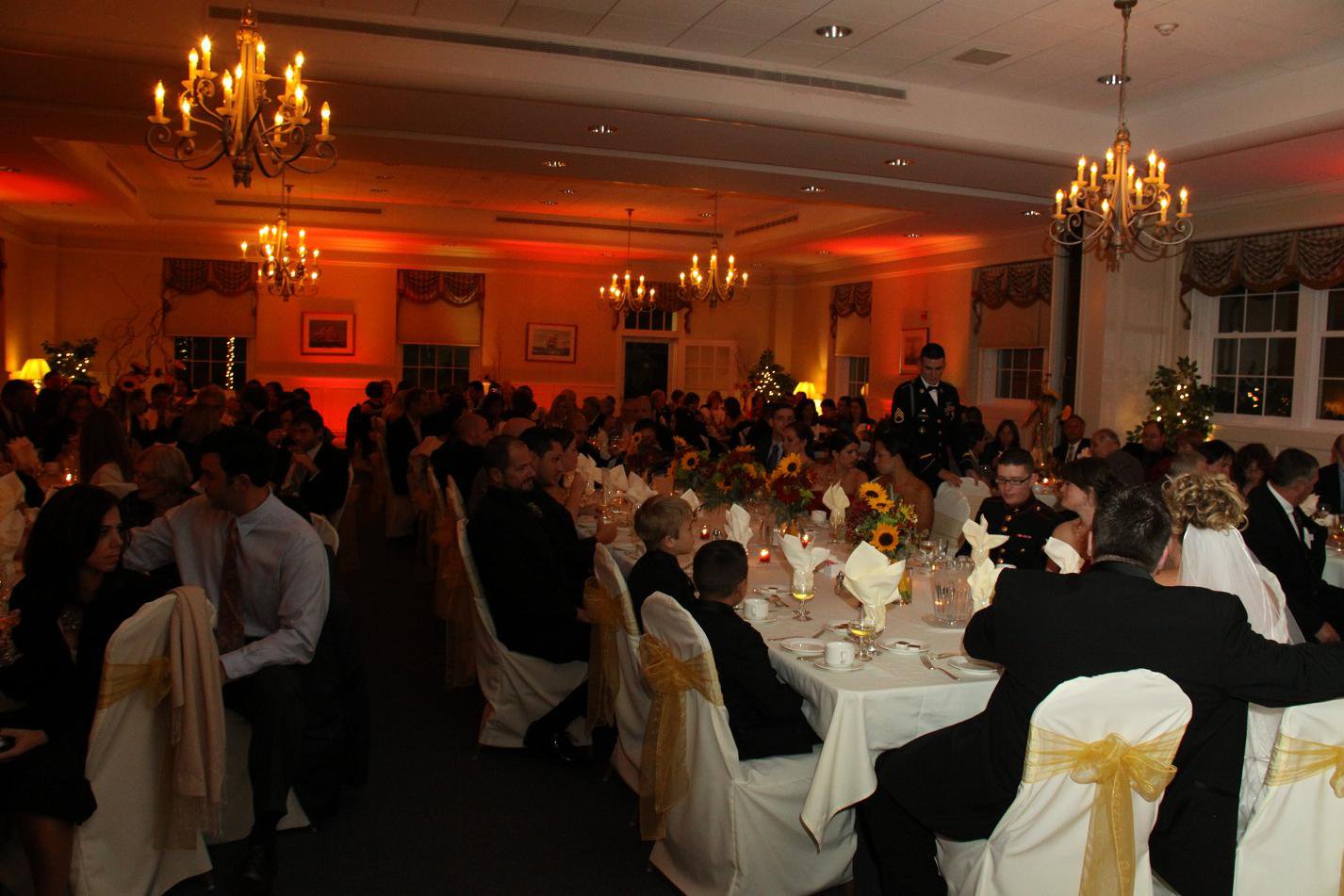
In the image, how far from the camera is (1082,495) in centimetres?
418

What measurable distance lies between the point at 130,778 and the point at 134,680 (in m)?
0.33

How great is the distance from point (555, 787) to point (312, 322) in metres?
15.0

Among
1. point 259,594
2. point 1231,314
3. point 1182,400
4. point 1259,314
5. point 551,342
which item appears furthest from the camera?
point 551,342

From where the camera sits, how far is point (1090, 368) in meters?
11.8

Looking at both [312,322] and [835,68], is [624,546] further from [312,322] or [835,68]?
[312,322]

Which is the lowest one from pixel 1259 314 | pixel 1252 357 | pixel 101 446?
pixel 101 446

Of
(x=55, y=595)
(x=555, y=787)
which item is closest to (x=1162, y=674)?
(x=555, y=787)

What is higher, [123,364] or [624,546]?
[123,364]

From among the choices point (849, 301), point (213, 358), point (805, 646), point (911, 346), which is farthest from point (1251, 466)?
point (213, 358)

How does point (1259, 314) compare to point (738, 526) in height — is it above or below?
above

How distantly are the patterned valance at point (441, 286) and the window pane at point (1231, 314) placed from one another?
11961 mm

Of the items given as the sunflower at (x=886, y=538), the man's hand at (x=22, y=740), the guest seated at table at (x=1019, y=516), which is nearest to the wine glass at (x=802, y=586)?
the sunflower at (x=886, y=538)

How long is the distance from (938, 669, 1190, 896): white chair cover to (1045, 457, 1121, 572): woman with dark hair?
165cm

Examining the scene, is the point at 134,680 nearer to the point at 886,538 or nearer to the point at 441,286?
the point at 886,538
